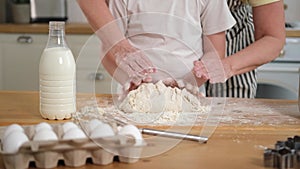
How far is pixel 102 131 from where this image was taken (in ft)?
3.02

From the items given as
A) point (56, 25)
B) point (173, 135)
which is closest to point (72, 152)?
point (173, 135)

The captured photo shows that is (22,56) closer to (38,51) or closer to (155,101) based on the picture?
(38,51)

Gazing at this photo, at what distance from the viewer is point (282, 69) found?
271 cm

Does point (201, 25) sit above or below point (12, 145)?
above

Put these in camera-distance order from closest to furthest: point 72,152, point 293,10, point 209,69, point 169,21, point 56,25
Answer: point 72,152 → point 56,25 → point 209,69 → point 169,21 → point 293,10

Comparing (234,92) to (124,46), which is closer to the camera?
(124,46)

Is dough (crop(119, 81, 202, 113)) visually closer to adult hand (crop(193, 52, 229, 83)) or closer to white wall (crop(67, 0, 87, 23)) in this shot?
adult hand (crop(193, 52, 229, 83))

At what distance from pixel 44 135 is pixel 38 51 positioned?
78.7 inches

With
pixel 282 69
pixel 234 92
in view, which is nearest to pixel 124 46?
pixel 234 92

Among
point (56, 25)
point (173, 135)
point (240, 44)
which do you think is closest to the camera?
A: point (173, 135)

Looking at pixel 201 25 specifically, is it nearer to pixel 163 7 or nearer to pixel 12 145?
pixel 163 7

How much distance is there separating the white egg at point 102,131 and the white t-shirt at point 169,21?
0.54m

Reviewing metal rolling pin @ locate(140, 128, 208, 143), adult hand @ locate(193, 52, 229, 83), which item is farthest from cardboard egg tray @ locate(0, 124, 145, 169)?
adult hand @ locate(193, 52, 229, 83)

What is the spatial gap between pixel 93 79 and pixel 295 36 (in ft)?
5.68
